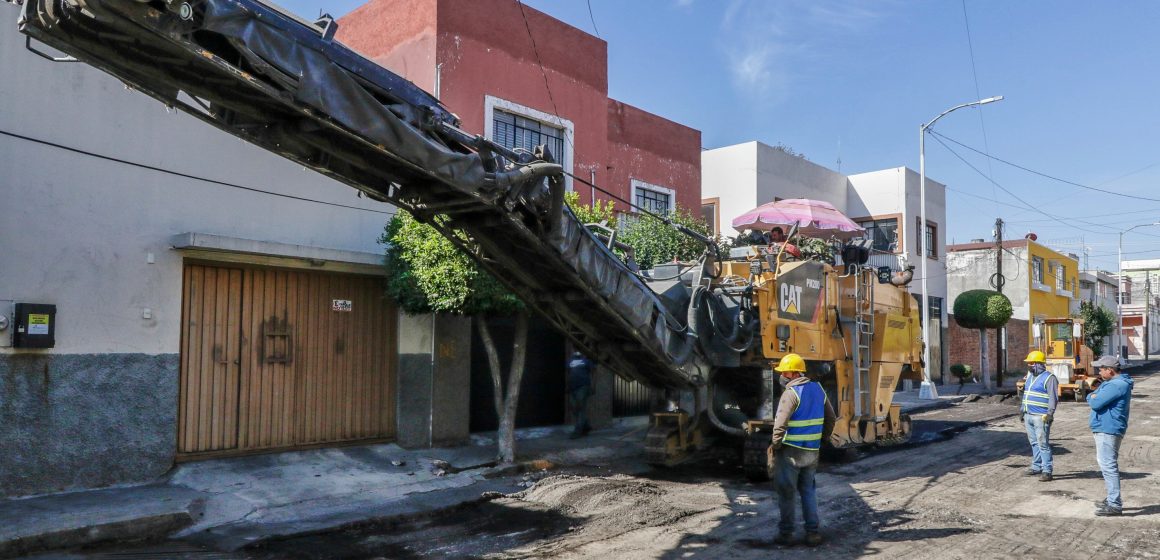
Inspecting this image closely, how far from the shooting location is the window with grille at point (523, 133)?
14.1 m

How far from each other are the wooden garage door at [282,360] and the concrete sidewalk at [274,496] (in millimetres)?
384

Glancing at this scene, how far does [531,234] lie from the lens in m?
7.39

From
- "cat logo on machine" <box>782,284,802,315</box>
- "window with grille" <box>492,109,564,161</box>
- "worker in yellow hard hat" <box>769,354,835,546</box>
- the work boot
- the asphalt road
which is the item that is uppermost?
"window with grille" <box>492,109,564,161</box>

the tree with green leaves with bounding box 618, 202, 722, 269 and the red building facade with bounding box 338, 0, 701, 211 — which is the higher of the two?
the red building facade with bounding box 338, 0, 701, 211

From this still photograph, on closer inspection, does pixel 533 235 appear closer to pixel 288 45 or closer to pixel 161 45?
pixel 288 45

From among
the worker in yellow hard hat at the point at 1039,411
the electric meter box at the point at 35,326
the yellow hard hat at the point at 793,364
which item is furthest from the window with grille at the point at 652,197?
the electric meter box at the point at 35,326

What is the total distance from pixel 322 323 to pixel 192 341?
1786mm

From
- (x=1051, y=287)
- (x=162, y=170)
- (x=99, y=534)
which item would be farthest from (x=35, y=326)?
(x=1051, y=287)

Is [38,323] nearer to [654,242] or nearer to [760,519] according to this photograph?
[760,519]

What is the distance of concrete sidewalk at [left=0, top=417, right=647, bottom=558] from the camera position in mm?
7199

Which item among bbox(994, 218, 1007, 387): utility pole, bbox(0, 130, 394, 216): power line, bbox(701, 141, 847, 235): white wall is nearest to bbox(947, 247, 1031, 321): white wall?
bbox(994, 218, 1007, 387): utility pole

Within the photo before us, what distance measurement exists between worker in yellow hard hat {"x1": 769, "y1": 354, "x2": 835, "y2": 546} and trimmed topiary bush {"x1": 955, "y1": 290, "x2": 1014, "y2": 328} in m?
22.5

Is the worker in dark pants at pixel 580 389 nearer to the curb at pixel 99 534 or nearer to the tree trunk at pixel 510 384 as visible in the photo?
the tree trunk at pixel 510 384

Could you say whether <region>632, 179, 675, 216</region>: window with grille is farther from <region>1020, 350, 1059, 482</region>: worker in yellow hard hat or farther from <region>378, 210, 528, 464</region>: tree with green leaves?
<region>1020, 350, 1059, 482</region>: worker in yellow hard hat
